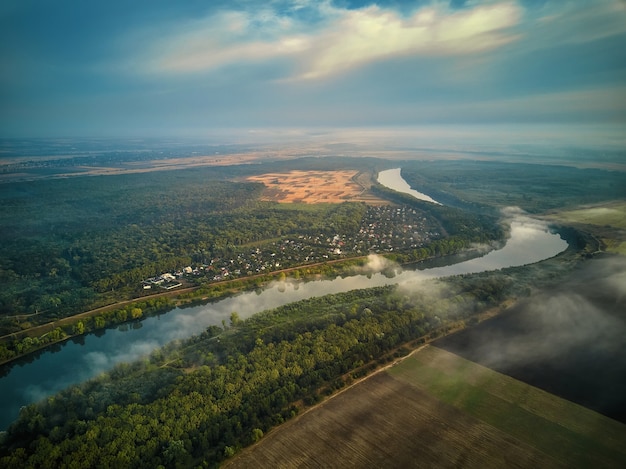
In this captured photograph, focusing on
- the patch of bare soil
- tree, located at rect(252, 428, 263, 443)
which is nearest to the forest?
tree, located at rect(252, 428, 263, 443)

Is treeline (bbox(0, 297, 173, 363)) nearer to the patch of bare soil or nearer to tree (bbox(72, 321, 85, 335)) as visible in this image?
tree (bbox(72, 321, 85, 335))

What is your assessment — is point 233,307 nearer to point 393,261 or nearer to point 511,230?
point 393,261

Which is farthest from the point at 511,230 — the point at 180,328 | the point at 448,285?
the point at 180,328

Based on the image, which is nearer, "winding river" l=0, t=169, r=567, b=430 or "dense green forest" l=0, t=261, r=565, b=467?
"dense green forest" l=0, t=261, r=565, b=467

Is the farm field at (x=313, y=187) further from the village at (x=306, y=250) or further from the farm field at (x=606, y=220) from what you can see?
the farm field at (x=606, y=220)

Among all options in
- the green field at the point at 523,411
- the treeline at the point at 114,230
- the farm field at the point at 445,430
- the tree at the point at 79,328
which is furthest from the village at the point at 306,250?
the farm field at the point at 445,430

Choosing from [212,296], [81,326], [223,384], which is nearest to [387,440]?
[223,384]
